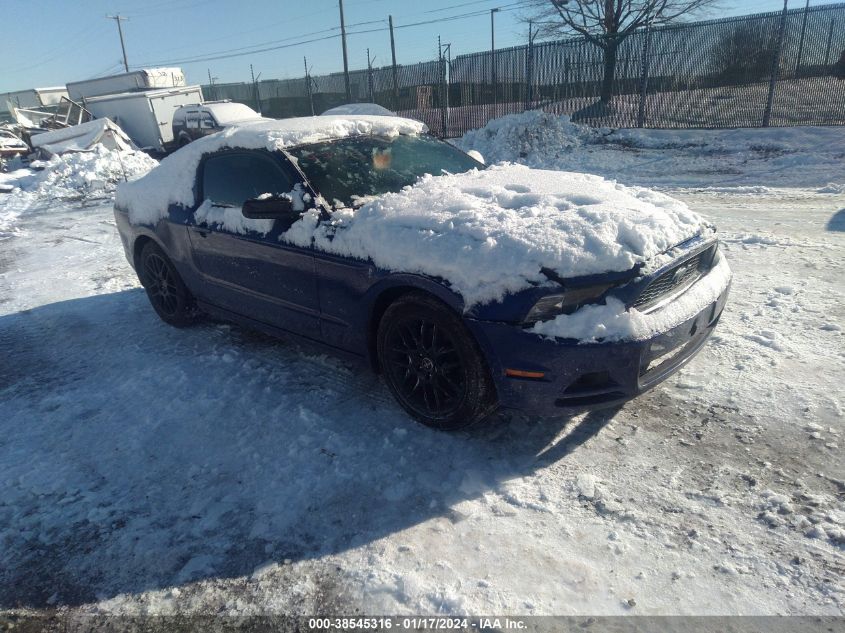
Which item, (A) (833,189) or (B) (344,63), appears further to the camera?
(B) (344,63)

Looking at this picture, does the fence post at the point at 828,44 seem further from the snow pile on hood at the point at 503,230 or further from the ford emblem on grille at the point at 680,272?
the ford emblem on grille at the point at 680,272

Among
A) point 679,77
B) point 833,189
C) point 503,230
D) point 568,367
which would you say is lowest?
point 833,189

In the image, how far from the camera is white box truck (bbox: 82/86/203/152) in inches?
821

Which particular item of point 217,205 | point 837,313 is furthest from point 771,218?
point 217,205

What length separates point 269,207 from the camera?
11.4ft

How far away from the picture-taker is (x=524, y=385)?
107 inches

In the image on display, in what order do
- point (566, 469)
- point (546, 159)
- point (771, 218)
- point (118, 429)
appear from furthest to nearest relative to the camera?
1. point (546, 159)
2. point (771, 218)
3. point (118, 429)
4. point (566, 469)

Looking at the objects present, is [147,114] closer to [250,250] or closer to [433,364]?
[250,250]

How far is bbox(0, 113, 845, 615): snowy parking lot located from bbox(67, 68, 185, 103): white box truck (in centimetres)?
2412

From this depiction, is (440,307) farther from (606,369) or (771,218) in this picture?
(771,218)

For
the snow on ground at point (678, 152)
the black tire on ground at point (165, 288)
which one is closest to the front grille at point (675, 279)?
the black tire on ground at point (165, 288)

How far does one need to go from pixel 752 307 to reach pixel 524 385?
8.80 ft

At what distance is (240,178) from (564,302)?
266 centimetres

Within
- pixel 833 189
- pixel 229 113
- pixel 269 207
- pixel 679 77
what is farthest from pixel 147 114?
pixel 833 189
